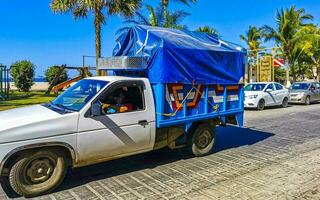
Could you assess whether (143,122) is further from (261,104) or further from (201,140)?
(261,104)

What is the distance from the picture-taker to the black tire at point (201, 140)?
7566 mm

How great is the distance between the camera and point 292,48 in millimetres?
35750

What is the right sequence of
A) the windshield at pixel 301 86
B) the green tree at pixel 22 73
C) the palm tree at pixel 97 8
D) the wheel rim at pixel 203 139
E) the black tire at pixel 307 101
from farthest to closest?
the green tree at pixel 22 73 < the windshield at pixel 301 86 < the black tire at pixel 307 101 < the palm tree at pixel 97 8 < the wheel rim at pixel 203 139

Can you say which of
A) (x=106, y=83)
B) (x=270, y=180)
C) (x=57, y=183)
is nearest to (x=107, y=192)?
(x=57, y=183)

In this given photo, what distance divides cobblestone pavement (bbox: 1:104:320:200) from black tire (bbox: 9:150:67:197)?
22 centimetres

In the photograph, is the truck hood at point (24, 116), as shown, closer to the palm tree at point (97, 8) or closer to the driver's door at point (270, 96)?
the palm tree at point (97, 8)

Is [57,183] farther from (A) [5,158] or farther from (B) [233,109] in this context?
(B) [233,109]

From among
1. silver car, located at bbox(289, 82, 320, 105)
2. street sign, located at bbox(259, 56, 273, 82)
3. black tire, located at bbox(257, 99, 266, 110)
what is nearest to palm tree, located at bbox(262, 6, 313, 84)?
street sign, located at bbox(259, 56, 273, 82)

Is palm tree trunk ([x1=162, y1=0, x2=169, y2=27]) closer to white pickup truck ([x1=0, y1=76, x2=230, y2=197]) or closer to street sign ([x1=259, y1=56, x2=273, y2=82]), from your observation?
Result: street sign ([x1=259, y1=56, x2=273, y2=82])

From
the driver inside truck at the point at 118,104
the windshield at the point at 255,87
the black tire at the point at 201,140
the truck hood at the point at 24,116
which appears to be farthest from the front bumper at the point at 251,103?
the truck hood at the point at 24,116

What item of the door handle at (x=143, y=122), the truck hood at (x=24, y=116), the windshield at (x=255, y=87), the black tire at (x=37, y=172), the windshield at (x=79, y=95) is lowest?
the black tire at (x=37, y=172)

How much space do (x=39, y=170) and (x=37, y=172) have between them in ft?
0.14

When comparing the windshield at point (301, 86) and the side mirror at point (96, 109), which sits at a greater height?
the windshield at point (301, 86)

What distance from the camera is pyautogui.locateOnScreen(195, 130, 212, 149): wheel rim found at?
769cm
